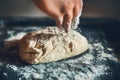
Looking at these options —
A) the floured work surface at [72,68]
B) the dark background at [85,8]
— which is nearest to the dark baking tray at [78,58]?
the floured work surface at [72,68]

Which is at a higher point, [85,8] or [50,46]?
[85,8]

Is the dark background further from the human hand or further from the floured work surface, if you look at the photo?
the human hand

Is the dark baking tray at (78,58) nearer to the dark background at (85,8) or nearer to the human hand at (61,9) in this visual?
the human hand at (61,9)

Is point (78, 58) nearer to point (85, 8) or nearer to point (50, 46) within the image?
point (50, 46)

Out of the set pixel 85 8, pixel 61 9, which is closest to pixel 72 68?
pixel 61 9

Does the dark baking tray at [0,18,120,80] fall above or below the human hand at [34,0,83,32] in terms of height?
below

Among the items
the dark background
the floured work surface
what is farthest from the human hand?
the dark background
